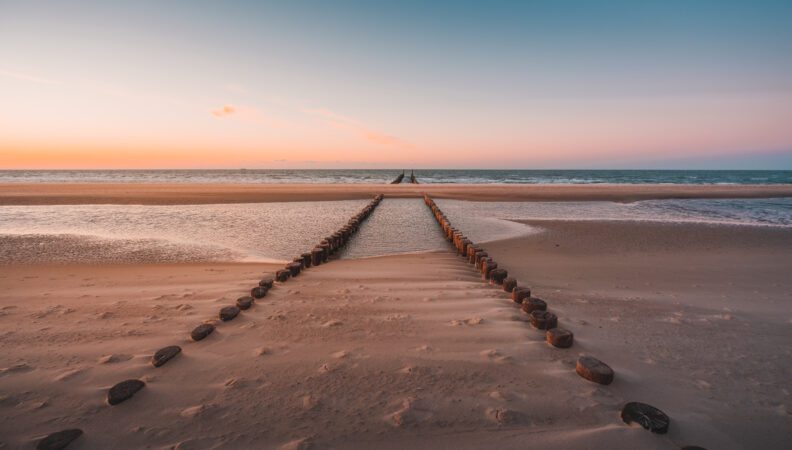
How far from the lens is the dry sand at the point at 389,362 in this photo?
7.79 ft

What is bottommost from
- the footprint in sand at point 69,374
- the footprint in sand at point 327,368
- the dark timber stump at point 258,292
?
the footprint in sand at point 69,374

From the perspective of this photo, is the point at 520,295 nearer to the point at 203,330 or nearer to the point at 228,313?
the point at 228,313

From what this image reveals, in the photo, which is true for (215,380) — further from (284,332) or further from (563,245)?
(563,245)

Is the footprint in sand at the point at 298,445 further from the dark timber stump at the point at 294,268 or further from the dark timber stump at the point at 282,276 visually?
the dark timber stump at the point at 294,268

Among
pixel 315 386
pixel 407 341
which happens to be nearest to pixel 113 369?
pixel 315 386

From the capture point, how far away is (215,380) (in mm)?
2904

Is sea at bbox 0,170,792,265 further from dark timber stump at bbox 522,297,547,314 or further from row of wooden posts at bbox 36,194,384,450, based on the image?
dark timber stump at bbox 522,297,547,314

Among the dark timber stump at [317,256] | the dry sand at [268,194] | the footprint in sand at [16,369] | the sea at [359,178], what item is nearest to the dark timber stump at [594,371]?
the footprint in sand at [16,369]

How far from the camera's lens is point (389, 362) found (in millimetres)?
3162

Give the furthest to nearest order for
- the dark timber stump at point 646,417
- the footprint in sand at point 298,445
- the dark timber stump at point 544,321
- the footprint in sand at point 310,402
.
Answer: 1. the dark timber stump at point 544,321
2. the footprint in sand at point 310,402
3. the dark timber stump at point 646,417
4. the footprint in sand at point 298,445

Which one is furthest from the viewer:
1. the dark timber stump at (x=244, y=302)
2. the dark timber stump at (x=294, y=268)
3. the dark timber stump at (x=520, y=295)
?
the dark timber stump at (x=294, y=268)

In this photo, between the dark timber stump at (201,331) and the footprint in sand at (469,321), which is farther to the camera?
the footprint in sand at (469,321)

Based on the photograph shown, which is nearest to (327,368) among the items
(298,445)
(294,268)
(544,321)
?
(298,445)

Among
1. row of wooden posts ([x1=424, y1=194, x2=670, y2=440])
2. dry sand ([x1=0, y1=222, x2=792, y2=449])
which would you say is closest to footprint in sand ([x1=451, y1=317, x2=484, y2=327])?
dry sand ([x1=0, y1=222, x2=792, y2=449])
